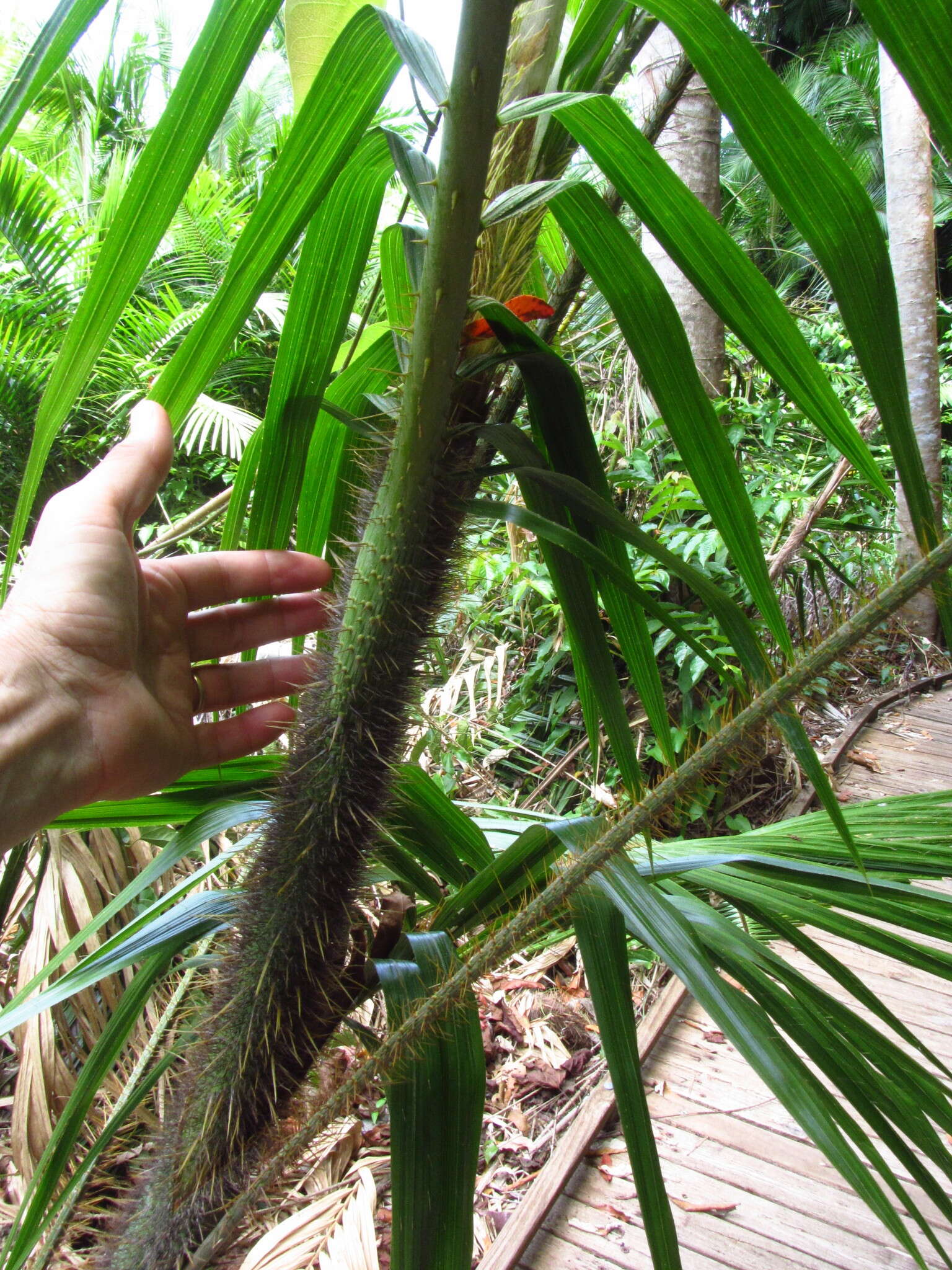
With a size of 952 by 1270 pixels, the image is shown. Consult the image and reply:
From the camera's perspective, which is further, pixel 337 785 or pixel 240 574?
pixel 240 574

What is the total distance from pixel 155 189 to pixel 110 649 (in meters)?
0.31

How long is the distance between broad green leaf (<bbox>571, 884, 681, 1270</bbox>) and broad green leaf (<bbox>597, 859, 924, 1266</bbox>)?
2 centimetres

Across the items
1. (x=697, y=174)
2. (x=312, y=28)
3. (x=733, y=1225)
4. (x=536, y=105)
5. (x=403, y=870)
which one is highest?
(x=697, y=174)

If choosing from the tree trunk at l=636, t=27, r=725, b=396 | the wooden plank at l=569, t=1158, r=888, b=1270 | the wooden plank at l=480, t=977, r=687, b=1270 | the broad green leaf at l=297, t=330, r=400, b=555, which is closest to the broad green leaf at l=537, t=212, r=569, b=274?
the broad green leaf at l=297, t=330, r=400, b=555

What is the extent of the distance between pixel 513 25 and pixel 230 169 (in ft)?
16.9

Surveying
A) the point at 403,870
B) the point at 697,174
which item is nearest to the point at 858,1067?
the point at 403,870

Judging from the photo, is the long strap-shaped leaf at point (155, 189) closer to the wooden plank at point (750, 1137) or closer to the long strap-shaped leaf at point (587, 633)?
the long strap-shaped leaf at point (587, 633)

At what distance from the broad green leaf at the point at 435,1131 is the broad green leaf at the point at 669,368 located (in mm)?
318

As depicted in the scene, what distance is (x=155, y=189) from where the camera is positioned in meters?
0.44

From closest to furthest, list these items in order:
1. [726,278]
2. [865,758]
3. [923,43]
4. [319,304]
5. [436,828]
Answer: [923,43]
[726,278]
[319,304]
[436,828]
[865,758]

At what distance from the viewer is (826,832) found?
2.24 feet

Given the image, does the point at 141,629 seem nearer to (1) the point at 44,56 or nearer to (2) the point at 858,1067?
(1) the point at 44,56

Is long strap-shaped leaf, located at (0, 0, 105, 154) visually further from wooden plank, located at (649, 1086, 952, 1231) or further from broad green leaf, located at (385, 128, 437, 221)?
wooden plank, located at (649, 1086, 952, 1231)

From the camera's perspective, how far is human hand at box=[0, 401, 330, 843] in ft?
1.82
